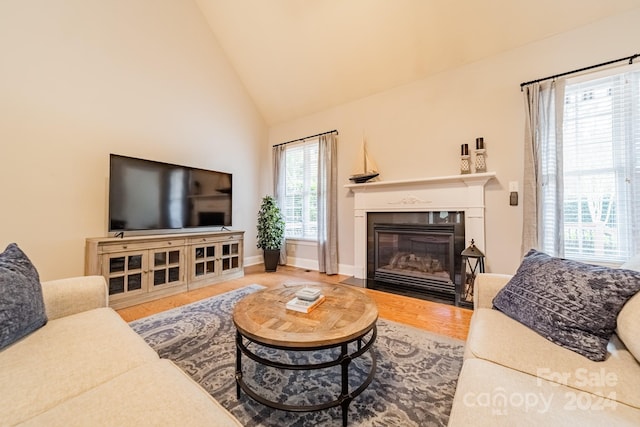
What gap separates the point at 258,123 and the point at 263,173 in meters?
0.96

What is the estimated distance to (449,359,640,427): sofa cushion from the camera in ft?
2.43

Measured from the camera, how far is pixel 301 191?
4.65m

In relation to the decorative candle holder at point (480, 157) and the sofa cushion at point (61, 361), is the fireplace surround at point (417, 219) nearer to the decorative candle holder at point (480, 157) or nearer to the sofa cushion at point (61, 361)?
the decorative candle holder at point (480, 157)

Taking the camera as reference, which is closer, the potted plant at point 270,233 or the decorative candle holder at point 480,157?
the decorative candle holder at point 480,157

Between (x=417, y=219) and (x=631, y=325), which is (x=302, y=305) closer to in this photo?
(x=631, y=325)

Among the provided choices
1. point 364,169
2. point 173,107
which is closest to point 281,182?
point 364,169

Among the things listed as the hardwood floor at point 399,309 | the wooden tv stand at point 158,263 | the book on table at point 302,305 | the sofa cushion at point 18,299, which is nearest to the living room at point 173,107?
the wooden tv stand at point 158,263

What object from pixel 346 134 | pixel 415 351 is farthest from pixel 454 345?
pixel 346 134

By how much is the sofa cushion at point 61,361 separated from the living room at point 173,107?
2.18m

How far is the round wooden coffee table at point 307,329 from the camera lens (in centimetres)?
117

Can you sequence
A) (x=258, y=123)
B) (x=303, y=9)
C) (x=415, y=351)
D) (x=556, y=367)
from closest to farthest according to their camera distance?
(x=556, y=367), (x=415, y=351), (x=303, y=9), (x=258, y=123)

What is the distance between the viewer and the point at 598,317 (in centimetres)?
106

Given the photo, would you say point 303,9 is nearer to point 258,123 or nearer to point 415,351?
point 258,123

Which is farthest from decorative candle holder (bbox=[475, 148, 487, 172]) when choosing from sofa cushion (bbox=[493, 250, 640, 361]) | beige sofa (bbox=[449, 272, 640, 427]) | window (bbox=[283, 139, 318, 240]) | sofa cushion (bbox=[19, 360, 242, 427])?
sofa cushion (bbox=[19, 360, 242, 427])
